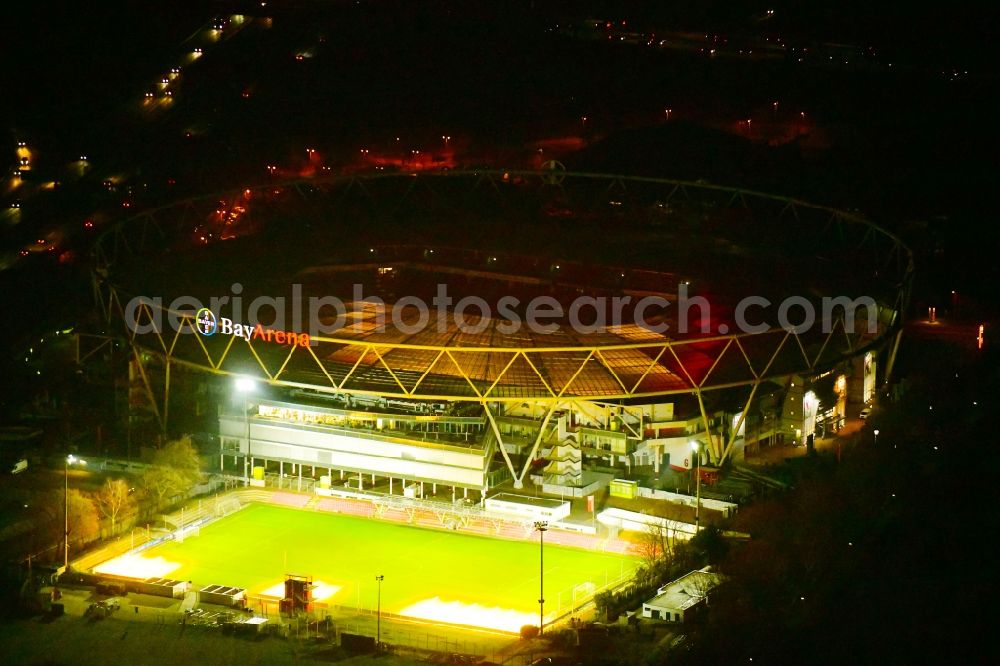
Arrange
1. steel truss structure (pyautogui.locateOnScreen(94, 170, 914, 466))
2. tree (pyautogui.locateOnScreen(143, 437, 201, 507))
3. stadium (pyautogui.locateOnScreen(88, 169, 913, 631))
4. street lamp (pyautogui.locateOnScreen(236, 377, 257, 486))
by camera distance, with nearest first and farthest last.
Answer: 1. stadium (pyautogui.locateOnScreen(88, 169, 913, 631))
2. steel truss structure (pyautogui.locateOnScreen(94, 170, 914, 466))
3. tree (pyautogui.locateOnScreen(143, 437, 201, 507))
4. street lamp (pyautogui.locateOnScreen(236, 377, 257, 486))

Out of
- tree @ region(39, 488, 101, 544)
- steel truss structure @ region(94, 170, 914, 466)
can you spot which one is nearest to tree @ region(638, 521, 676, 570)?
steel truss structure @ region(94, 170, 914, 466)

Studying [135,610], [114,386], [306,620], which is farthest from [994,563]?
[114,386]

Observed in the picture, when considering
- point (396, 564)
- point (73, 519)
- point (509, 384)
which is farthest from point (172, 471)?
point (509, 384)

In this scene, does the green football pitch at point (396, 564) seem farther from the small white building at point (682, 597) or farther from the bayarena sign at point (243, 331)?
the bayarena sign at point (243, 331)

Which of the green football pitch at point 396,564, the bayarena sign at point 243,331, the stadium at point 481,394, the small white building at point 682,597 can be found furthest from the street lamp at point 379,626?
the bayarena sign at point 243,331

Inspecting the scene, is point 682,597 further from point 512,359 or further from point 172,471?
point 172,471

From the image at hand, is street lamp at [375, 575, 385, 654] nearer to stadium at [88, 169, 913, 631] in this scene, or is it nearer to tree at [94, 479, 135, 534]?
stadium at [88, 169, 913, 631]

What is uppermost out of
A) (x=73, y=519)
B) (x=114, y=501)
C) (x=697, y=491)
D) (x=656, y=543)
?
(x=697, y=491)
